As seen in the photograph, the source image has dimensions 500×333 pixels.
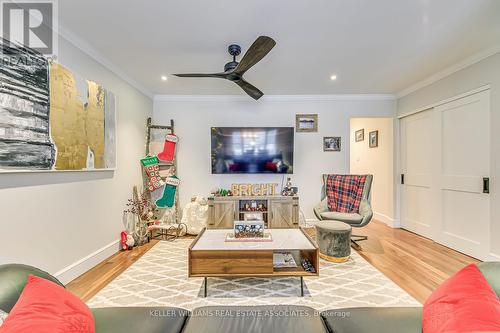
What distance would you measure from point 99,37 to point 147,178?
219cm

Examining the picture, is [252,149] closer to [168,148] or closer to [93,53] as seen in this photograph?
[168,148]

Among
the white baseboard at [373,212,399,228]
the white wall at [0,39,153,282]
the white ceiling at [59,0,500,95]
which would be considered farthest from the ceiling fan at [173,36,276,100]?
the white baseboard at [373,212,399,228]

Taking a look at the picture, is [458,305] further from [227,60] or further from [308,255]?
[227,60]

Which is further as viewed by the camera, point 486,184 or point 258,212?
point 258,212

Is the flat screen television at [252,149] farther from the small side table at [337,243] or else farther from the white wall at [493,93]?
the white wall at [493,93]

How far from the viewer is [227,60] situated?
2861 millimetres

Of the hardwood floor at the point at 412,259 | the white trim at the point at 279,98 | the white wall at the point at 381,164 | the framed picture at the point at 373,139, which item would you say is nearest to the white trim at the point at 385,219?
the white wall at the point at 381,164

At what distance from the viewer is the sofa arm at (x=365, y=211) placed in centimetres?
330

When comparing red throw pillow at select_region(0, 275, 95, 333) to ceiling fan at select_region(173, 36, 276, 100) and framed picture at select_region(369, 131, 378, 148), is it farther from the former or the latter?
framed picture at select_region(369, 131, 378, 148)

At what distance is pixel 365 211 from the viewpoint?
3422mm

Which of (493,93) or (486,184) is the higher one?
(493,93)

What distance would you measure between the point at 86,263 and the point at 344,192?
11.8 ft

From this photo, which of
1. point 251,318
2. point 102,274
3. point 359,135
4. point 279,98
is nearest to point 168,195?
point 102,274

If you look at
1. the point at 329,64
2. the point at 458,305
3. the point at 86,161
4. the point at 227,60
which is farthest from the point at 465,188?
the point at 86,161
